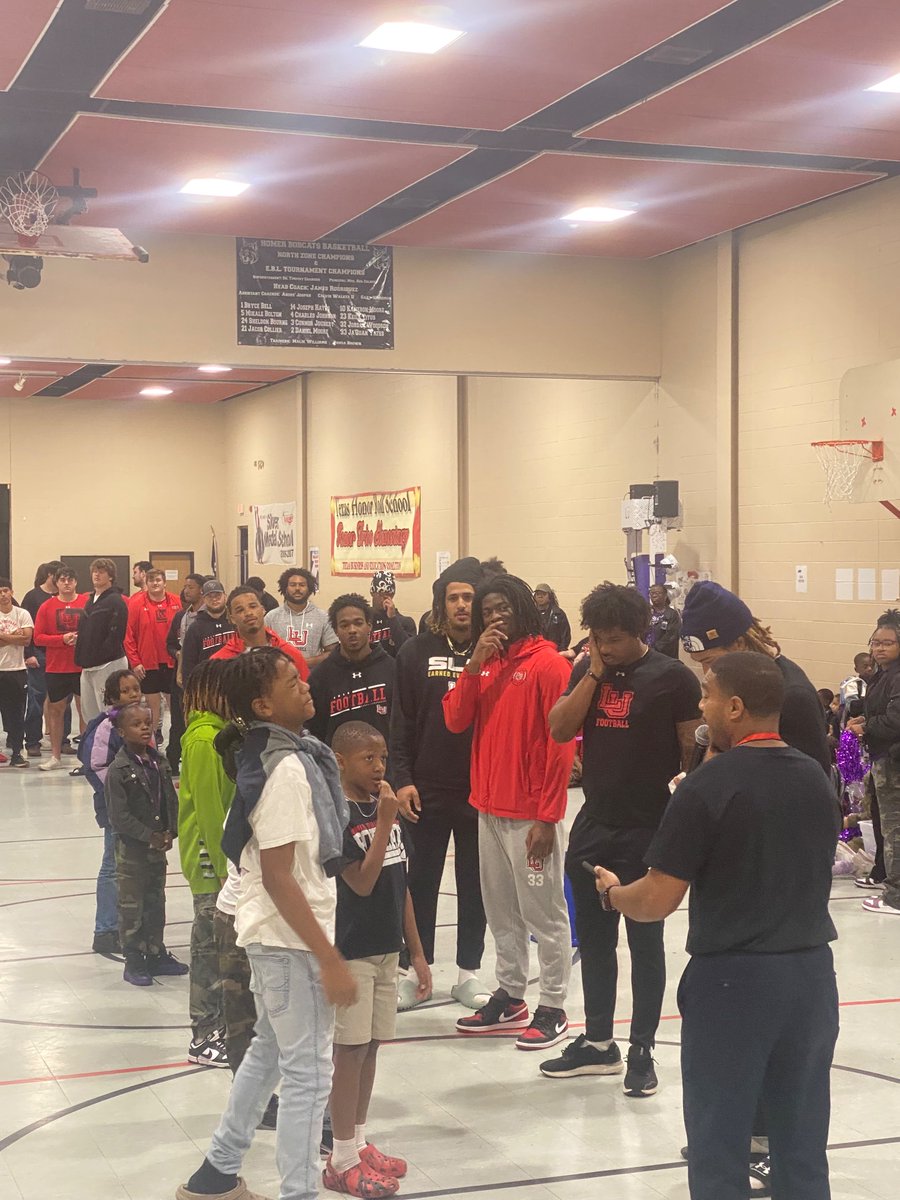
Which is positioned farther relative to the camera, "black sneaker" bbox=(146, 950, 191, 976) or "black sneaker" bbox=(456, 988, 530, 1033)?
"black sneaker" bbox=(146, 950, 191, 976)

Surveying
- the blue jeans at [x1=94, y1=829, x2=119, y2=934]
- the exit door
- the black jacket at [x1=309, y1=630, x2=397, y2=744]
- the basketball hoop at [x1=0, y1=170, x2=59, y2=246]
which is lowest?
the blue jeans at [x1=94, y1=829, x2=119, y2=934]

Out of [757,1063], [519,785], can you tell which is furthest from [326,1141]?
[757,1063]

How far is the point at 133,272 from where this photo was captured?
402 inches

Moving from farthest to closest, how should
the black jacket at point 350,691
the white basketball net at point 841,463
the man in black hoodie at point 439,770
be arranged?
the white basketball net at point 841,463 < the black jacket at point 350,691 < the man in black hoodie at point 439,770

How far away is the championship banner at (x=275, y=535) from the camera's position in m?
19.9

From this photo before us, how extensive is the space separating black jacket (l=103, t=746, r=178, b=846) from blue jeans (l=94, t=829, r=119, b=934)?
51 centimetres

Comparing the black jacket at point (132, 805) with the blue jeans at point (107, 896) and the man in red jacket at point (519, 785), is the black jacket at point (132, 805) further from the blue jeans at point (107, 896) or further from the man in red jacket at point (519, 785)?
the man in red jacket at point (519, 785)

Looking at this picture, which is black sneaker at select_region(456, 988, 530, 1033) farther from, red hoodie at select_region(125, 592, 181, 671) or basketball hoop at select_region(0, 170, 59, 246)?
red hoodie at select_region(125, 592, 181, 671)

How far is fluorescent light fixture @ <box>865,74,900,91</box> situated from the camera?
287 inches

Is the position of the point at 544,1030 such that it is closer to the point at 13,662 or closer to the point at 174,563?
the point at 13,662

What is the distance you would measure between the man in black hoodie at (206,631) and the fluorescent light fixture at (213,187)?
267 centimetres

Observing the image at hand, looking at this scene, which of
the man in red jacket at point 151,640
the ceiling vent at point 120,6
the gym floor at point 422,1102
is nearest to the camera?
the gym floor at point 422,1102

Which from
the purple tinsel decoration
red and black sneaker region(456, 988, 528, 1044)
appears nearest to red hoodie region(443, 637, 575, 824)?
red and black sneaker region(456, 988, 528, 1044)

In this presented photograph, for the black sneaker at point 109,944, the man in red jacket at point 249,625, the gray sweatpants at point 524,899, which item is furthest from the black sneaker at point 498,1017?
the black sneaker at point 109,944
